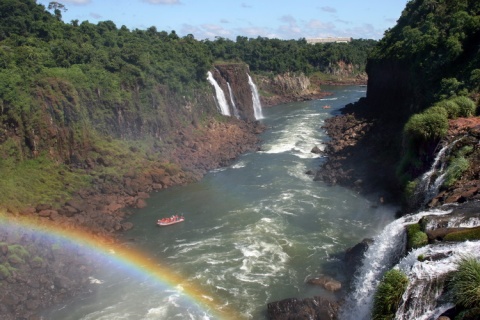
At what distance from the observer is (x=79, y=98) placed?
1630 inches

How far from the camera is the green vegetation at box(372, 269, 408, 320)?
1273 cm

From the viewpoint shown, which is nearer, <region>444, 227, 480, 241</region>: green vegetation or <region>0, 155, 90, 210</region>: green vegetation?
<region>444, 227, 480, 241</region>: green vegetation

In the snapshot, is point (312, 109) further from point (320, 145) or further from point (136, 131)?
point (136, 131)

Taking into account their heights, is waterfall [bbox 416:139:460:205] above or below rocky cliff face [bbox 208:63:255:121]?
below

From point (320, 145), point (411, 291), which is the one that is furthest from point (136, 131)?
point (411, 291)

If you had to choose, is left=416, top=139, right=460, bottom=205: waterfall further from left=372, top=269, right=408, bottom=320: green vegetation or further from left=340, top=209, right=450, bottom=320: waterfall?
left=372, top=269, right=408, bottom=320: green vegetation

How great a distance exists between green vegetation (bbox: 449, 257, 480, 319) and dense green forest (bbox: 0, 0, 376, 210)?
2838 centimetres

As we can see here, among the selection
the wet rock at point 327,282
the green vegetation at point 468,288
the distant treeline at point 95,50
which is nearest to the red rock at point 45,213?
the distant treeline at point 95,50

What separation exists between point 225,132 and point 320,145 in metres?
12.4

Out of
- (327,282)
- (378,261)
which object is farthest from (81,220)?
(378,261)

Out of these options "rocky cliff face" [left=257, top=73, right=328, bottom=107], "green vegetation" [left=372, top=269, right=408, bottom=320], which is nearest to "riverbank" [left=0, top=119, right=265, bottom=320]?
"green vegetation" [left=372, top=269, right=408, bottom=320]

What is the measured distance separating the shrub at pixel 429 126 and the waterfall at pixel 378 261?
7.14 metres

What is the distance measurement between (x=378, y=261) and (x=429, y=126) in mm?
9421

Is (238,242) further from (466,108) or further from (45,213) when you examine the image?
(466,108)
